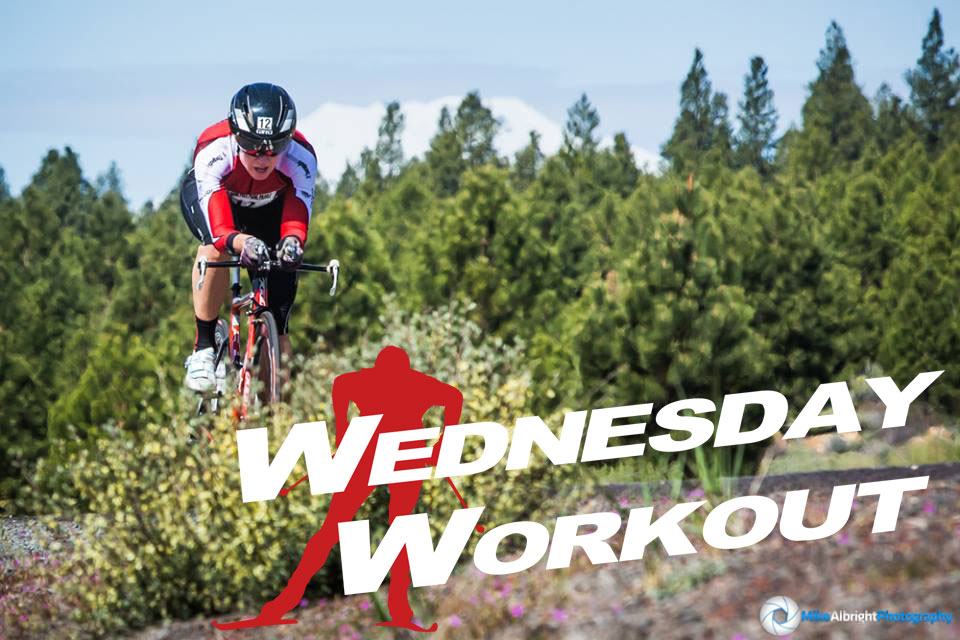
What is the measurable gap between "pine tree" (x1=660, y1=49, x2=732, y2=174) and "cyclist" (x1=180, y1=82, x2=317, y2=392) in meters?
48.5

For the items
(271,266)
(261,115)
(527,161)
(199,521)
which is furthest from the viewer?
(527,161)

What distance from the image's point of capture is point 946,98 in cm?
5216

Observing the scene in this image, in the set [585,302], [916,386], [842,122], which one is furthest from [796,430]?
[842,122]

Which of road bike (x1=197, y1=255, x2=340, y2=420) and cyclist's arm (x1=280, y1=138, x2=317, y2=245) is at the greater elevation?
cyclist's arm (x1=280, y1=138, x2=317, y2=245)

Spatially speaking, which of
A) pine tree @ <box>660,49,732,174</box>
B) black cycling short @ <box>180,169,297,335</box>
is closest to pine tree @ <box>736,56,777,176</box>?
pine tree @ <box>660,49,732,174</box>

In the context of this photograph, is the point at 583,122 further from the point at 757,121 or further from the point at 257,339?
the point at 257,339

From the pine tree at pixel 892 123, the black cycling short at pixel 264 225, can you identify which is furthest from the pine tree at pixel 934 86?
the black cycling short at pixel 264 225

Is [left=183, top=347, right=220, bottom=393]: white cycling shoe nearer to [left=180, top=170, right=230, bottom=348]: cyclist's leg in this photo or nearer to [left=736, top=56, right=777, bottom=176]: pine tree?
[left=180, top=170, right=230, bottom=348]: cyclist's leg

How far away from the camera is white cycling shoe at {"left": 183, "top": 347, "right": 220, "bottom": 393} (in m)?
6.94

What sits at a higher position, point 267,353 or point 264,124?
point 264,124

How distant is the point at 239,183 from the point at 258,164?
28 cm

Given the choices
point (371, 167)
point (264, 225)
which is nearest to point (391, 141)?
point (371, 167)

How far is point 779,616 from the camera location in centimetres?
372

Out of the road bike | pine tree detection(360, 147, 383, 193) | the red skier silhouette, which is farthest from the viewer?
pine tree detection(360, 147, 383, 193)
